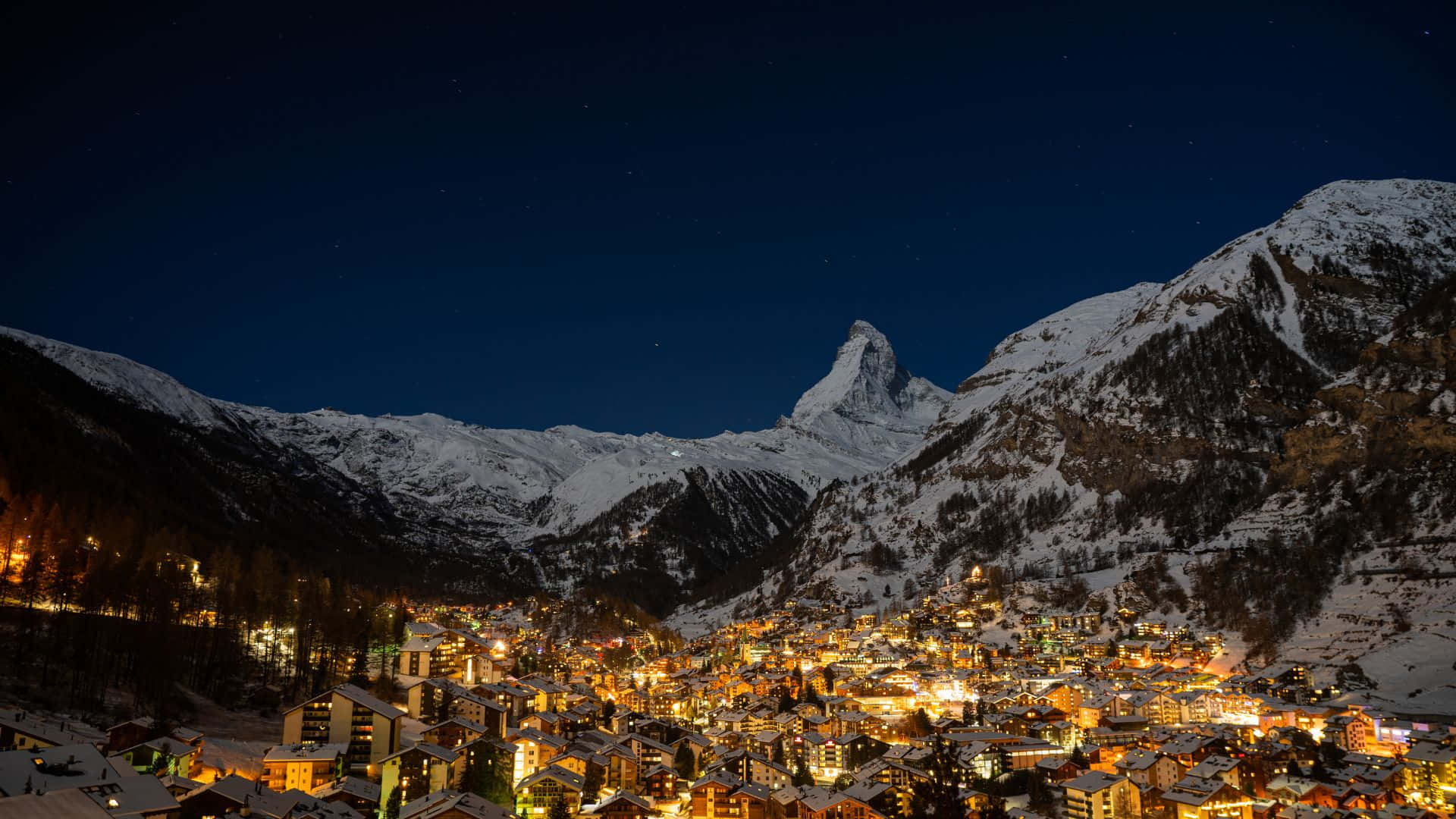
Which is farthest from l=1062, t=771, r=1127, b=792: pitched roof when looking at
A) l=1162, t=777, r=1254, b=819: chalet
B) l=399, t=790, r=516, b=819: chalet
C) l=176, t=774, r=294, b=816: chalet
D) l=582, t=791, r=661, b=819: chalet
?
l=176, t=774, r=294, b=816: chalet

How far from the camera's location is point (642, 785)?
6312cm

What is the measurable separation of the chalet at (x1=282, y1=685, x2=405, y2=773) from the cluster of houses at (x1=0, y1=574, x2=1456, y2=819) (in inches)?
4.4

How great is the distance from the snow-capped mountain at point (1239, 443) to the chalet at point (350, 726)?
80347mm

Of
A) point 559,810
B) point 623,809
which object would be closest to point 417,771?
point 559,810

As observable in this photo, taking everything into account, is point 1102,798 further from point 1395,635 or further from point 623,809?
point 1395,635

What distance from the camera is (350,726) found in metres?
56.5

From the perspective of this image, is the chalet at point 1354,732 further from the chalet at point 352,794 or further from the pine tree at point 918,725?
the chalet at point 352,794

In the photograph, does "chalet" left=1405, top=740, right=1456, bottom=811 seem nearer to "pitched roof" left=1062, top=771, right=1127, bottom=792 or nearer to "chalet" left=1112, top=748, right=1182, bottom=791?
"chalet" left=1112, top=748, right=1182, bottom=791

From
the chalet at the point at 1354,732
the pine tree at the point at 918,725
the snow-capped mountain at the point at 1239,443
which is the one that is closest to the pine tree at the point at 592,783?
the pine tree at the point at 918,725

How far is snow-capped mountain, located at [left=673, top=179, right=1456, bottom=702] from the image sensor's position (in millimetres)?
109250

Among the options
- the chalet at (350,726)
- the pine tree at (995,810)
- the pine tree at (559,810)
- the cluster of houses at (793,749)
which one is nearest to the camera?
the cluster of houses at (793,749)

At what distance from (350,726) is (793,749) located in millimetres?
32758

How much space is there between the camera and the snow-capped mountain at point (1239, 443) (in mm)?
109250

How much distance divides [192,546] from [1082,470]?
127478 millimetres
